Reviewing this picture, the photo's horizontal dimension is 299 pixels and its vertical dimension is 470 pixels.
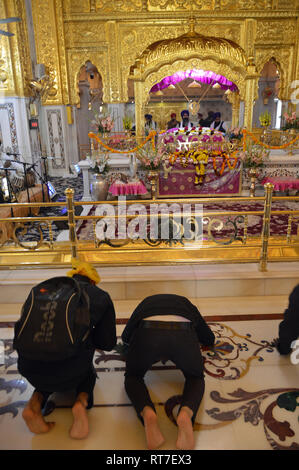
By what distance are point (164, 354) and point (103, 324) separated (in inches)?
17.3

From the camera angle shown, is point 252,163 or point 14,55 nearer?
point 252,163

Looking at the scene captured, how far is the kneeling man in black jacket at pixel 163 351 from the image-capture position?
2.10 meters

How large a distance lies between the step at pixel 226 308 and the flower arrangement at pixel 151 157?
4.12 meters

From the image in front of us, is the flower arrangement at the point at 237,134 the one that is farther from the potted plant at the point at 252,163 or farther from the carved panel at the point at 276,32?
the carved panel at the point at 276,32

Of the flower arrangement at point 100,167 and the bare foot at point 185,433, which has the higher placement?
the flower arrangement at point 100,167

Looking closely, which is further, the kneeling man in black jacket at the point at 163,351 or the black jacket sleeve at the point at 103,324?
the black jacket sleeve at the point at 103,324

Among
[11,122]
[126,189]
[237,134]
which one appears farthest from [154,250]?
[11,122]

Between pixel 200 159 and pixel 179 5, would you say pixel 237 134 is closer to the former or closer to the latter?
pixel 200 159

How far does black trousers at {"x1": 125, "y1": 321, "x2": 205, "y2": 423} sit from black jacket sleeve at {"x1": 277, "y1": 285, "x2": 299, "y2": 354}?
82 cm

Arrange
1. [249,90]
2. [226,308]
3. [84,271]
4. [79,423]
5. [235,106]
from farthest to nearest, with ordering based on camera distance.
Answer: [235,106]
[249,90]
[226,308]
[84,271]
[79,423]

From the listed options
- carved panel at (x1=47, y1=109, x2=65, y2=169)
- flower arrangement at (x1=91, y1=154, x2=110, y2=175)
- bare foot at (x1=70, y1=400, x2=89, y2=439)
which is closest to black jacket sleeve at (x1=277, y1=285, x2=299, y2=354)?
bare foot at (x1=70, y1=400, x2=89, y2=439)

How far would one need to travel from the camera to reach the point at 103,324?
7.66 ft

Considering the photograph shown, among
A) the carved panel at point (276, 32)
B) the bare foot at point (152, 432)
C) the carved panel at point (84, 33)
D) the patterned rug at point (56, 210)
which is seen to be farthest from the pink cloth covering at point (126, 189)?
the carved panel at point (276, 32)

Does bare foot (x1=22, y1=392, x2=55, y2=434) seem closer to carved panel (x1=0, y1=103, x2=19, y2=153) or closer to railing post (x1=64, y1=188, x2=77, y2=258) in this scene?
railing post (x1=64, y1=188, x2=77, y2=258)
